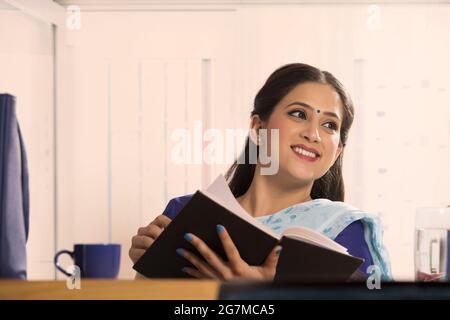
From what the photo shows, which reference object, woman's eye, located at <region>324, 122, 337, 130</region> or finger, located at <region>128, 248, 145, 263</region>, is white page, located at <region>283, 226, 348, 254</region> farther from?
woman's eye, located at <region>324, 122, 337, 130</region>

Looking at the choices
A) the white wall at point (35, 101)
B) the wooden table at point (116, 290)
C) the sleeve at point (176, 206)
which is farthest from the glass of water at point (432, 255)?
the white wall at point (35, 101)

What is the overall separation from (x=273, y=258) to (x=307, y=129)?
47 centimetres

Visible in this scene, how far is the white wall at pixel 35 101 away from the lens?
1.51m

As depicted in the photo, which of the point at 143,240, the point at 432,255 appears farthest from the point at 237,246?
the point at 143,240

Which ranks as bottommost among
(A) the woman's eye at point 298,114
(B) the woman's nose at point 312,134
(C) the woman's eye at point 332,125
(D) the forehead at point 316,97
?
(B) the woman's nose at point 312,134

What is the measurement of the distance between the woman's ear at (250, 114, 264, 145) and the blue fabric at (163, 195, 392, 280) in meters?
0.23

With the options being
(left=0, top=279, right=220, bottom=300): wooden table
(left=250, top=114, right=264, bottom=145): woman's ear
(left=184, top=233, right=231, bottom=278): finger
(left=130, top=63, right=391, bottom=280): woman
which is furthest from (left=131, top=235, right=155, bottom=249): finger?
(left=0, top=279, right=220, bottom=300): wooden table

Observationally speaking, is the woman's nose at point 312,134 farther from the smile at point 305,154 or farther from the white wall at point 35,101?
the white wall at point 35,101

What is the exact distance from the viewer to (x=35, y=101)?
5.19 feet

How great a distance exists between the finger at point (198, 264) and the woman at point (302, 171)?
280 millimetres

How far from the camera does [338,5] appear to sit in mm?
1707

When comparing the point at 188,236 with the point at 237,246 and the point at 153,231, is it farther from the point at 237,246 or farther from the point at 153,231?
the point at 153,231

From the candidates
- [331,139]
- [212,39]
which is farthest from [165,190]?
[331,139]
